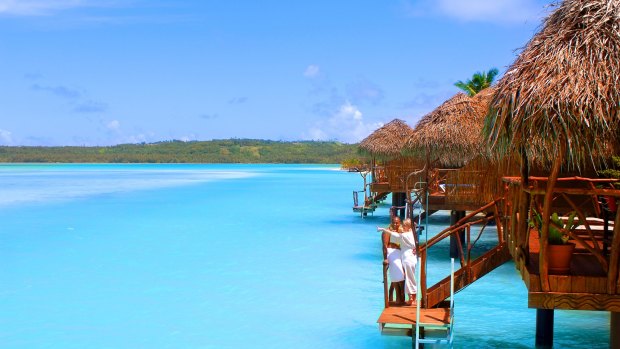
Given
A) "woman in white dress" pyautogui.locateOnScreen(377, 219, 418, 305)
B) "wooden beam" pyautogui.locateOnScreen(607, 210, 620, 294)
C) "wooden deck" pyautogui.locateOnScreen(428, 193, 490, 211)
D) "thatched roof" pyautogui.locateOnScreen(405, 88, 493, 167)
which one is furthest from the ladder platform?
"thatched roof" pyautogui.locateOnScreen(405, 88, 493, 167)

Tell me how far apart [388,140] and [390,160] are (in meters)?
0.83

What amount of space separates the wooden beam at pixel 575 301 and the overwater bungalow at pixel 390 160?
18.7 m

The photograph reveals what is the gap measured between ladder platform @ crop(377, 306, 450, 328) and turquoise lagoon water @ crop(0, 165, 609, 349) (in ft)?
4.64

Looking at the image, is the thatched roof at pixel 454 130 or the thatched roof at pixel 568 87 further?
the thatched roof at pixel 454 130

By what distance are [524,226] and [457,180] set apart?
904 centimetres

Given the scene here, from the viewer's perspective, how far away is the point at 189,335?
39.0 ft

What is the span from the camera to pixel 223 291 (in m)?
15.3

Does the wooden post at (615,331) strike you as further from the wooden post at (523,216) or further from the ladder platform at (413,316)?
the ladder platform at (413,316)

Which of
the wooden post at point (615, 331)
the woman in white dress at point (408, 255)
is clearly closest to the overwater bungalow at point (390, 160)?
the woman in white dress at point (408, 255)

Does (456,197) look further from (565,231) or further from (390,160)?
(390,160)

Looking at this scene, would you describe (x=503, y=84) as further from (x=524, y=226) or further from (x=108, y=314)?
(x=108, y=314)

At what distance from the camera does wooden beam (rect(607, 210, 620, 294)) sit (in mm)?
6141

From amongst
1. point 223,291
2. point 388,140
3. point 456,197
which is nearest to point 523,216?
point 456,197

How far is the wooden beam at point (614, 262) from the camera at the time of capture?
6141mm
